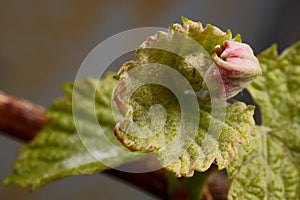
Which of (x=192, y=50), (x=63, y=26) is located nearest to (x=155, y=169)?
(x=192, y=50)

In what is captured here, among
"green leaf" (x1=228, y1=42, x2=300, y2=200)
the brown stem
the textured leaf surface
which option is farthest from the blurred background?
the textured leaf surface

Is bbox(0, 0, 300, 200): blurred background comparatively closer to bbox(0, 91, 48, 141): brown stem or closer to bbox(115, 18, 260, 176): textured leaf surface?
bbox(0, 91, 48, 141): brown stem

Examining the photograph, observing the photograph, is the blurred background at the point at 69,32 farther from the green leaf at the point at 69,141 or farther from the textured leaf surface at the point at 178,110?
the textured leaf surface at the point at 178,110

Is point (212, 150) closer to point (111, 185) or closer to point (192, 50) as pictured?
point (192, 50)

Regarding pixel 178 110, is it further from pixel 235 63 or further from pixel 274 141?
pixel 274 141

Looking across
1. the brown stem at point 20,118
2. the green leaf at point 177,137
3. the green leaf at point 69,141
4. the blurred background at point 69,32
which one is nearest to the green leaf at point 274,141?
the green leaf at point 177,137

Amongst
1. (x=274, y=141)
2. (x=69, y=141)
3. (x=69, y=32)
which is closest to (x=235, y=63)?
(x=274, y=141)
